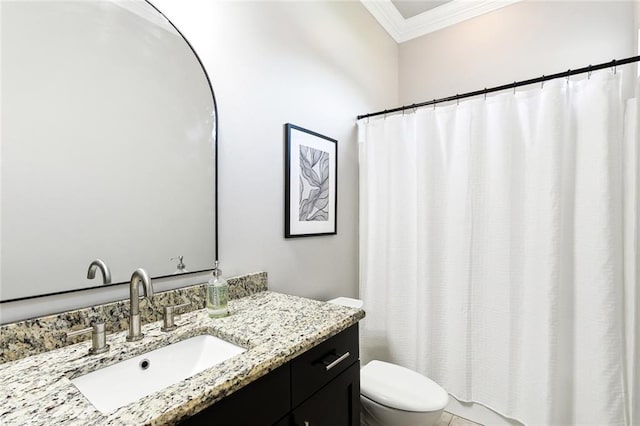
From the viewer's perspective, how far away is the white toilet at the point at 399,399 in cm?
142

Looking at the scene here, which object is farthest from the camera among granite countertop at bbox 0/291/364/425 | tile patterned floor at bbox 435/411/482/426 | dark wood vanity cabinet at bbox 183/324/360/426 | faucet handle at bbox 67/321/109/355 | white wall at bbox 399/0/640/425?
white wall at bbox 399/0/640/425

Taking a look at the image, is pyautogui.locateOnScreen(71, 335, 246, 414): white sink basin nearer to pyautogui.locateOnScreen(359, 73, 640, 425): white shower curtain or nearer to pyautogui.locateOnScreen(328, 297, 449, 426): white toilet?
pyautogui.locateOnScreen(328, 297, 449, 426): white toilet

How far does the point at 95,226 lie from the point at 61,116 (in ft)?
1.12

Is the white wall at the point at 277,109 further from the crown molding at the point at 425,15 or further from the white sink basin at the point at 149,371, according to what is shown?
the white sink basin at the point at 149,371

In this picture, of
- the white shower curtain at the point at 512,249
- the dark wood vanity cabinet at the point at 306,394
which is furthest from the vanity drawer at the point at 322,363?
the white shower curtain at the point at 512,249

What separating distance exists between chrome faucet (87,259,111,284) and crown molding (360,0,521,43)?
95.1 inches

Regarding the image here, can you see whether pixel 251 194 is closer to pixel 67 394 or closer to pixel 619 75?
pixel 67 394

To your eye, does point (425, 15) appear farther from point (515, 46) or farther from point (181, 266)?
point (181, 266)

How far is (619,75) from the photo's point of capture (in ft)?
4.76

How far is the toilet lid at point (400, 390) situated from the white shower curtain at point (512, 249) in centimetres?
35

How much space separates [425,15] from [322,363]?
2852mm

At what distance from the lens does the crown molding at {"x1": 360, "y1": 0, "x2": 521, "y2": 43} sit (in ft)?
7.90

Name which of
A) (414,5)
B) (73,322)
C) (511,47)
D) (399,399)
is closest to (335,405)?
(399,399)

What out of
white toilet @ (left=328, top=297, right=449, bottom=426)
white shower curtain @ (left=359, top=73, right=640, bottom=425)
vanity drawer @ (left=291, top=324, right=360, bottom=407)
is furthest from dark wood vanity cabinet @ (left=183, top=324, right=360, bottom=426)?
white shower curtain @ (left=359, top=73, right=640, bottom=425)
